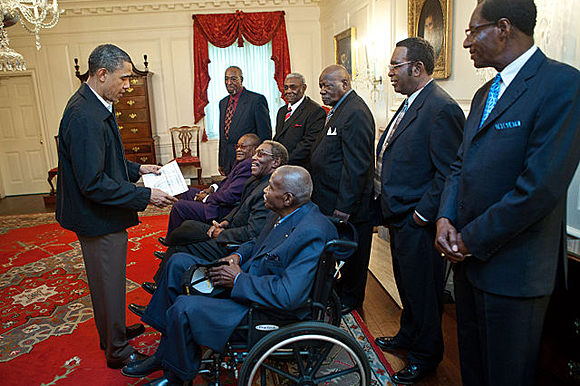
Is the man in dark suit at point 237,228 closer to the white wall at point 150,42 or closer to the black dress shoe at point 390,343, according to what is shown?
the black dress shoe at point 390,343

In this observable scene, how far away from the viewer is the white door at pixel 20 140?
25.9ft

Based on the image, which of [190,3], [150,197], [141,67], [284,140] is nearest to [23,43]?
[141,67]

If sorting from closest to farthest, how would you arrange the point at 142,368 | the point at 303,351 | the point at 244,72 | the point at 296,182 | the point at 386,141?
the point at 303,351 → the point at 296,182 → the point at 142,368 → the point at 386,141 → the point at 244,72

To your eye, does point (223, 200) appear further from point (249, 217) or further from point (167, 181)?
point (167, 181)

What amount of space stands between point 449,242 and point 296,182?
790mm

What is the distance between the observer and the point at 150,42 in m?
7.87

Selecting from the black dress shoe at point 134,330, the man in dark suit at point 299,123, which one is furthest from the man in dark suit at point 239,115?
the black dress shoe at point 134,330

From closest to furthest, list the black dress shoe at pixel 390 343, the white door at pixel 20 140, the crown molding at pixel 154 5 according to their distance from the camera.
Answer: the black dress shoe at pixel 390 343, the crown molding at pixel 154 5, the white door at pixel 20 140

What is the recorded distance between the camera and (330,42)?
7.31 metres

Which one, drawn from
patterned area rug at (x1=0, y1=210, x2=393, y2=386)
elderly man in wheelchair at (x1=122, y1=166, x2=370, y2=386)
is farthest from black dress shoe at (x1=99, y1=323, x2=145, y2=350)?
elderly man in wheelchair at (x1=122, y1=166, x2=370, y2=386)

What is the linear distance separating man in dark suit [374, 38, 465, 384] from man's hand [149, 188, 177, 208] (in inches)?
49.1

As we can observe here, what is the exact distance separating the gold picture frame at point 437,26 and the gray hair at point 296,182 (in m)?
1.83

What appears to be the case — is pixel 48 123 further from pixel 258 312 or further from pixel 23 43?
pixel 258 312

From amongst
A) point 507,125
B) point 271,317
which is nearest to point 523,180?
point 507,125
